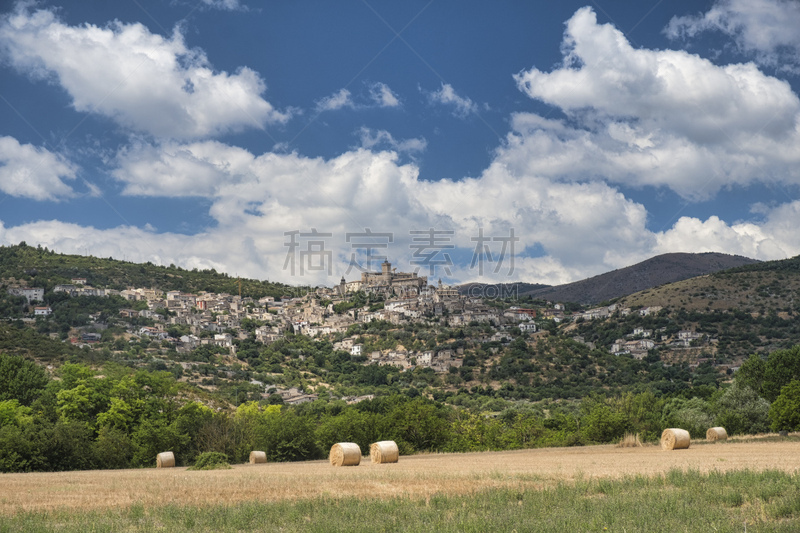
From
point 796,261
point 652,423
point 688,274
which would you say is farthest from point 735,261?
point 652,423

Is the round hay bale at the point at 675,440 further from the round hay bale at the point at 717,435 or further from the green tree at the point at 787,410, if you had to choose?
the green tree at the point at 787,410

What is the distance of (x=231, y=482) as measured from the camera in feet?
57.1

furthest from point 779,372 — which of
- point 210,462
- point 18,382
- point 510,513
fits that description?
point 18,382

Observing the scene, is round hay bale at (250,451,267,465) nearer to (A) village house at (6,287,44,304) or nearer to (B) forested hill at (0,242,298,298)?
(A) village house at (6,287,44,304)

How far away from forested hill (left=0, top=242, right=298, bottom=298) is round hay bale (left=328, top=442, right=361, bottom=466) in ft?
334

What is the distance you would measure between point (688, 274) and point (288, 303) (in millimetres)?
115569

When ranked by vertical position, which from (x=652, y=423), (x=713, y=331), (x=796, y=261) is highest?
(x=796, y=261)

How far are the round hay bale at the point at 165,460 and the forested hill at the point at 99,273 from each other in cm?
9077

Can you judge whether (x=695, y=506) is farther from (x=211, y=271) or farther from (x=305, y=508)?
(x=211, y=271)

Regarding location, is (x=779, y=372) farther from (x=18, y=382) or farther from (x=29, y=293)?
(x=29, y=293)

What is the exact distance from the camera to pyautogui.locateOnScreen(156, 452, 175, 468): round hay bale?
107 ft

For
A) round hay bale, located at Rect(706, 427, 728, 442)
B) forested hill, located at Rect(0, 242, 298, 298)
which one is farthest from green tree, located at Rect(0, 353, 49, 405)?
forested hill, located at Rect(0, 242, 298, 298)

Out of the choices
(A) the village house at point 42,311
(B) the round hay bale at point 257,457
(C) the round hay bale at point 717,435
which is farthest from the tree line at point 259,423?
(A) the village house at point 42,311

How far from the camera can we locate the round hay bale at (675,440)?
92.3 ft
